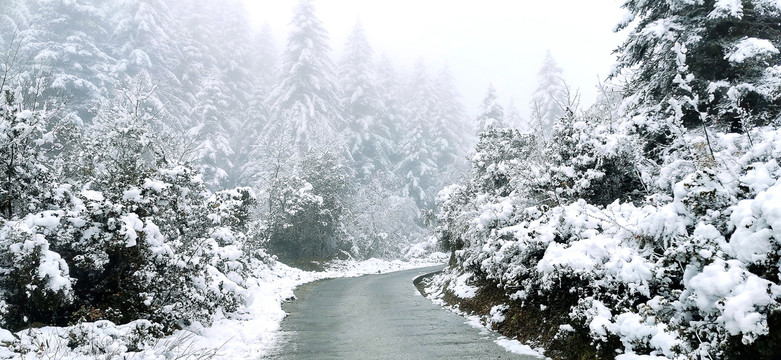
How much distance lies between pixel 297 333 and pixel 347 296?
7269mm

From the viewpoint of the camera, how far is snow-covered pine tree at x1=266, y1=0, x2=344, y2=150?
157 ft

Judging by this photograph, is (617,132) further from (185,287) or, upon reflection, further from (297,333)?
(185,287)

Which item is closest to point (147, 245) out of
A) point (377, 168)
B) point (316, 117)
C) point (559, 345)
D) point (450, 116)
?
point (559, 345)

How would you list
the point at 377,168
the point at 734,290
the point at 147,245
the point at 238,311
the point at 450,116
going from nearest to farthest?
1. the point at 734,290
2. the point at 147,245
3. the point at 238,311
4. the point at 377,168
5. the point at 450,116

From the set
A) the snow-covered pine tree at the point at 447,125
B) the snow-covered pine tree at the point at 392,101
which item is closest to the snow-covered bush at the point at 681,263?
the snow-covered pine tree at the point at 447,125

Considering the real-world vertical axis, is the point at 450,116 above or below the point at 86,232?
above

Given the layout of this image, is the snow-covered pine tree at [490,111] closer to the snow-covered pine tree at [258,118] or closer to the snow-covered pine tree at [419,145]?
the snow-covered pine tree at [419,145]

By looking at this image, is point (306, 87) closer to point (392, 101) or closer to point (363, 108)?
point (363, 108)

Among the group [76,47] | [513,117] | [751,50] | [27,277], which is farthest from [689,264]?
[513,117]

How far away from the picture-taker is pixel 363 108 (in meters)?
58.8

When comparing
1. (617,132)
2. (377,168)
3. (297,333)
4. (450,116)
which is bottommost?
(297,333)

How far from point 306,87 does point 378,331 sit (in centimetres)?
4307

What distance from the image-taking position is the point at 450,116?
209ft

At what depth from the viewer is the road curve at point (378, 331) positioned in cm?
845
